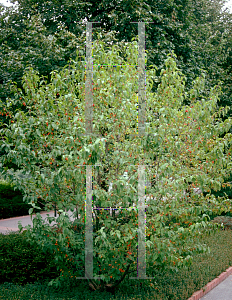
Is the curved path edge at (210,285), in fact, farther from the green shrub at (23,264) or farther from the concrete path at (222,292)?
the green shrub at (23,264)

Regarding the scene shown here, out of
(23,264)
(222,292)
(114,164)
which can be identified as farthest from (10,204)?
(114,164)

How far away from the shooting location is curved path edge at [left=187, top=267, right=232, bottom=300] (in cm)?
577

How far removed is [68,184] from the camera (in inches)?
186

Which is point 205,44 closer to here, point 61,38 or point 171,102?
point 61,38

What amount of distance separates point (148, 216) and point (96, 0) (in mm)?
9645

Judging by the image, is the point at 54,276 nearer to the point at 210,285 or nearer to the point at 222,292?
the point at 210,285

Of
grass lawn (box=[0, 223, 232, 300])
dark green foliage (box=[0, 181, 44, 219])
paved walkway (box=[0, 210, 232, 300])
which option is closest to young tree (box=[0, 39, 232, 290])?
grass lawn (box=[0, 223, 232, 300])

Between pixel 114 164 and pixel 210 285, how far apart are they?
3.34 m

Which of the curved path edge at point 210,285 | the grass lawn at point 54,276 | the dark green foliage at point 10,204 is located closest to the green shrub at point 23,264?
the grass lawn at point 54,276

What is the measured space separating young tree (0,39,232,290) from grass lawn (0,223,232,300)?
18.2 inches

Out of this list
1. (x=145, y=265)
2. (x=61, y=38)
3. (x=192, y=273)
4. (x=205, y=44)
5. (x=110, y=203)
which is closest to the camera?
(x=110, y=203)

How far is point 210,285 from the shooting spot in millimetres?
6328

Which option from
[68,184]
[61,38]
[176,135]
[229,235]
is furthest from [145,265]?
[61,38]

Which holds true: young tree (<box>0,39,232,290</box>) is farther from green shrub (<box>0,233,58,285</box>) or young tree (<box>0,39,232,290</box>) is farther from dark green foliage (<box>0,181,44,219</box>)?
dark green foliage (<box>0,181,44,219</box>)
